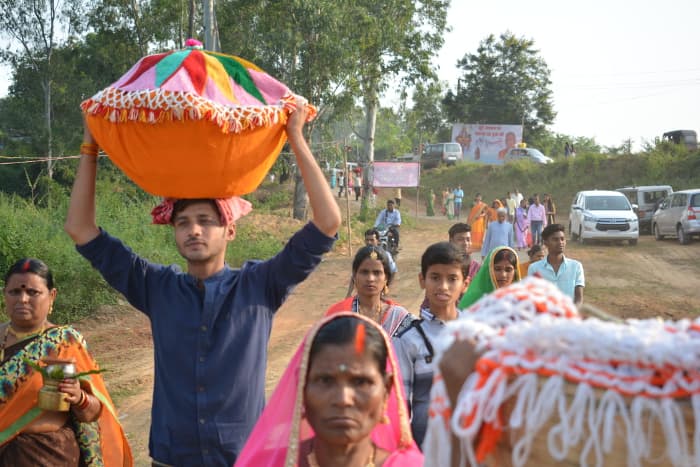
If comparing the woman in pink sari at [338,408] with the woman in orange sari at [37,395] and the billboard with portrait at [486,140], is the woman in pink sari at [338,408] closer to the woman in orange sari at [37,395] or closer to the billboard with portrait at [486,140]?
the woman in orange sari at [37,395]

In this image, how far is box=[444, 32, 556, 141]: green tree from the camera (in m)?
53.8

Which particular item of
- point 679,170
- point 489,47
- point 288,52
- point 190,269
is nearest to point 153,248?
point 288,52

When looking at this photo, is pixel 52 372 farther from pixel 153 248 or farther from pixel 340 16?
pixel 340 16

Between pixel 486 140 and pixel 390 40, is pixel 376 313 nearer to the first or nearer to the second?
pixel 390 40

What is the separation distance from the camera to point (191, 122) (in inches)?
104

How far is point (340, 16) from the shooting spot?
74.7 ft

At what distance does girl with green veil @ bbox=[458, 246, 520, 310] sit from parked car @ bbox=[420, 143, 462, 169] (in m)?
40.3

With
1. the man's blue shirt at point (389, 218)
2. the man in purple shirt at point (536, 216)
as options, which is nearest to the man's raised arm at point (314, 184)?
the man's blue shirt at point (389, 218)

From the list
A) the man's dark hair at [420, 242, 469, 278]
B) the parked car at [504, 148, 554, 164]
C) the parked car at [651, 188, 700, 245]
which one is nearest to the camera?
the man's dark hair at [420, 242, 469, 278]

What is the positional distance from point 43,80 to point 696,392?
2927 cm

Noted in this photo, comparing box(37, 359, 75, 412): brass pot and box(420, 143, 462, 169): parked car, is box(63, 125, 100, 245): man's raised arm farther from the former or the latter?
box(420, 143, 462, 169): parked car

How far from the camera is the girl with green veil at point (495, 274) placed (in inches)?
233

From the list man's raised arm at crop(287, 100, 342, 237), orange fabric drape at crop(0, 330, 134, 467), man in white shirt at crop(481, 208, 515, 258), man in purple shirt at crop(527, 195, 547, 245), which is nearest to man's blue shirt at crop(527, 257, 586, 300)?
orange fabric drape at crop(0, 330, 134, 467)

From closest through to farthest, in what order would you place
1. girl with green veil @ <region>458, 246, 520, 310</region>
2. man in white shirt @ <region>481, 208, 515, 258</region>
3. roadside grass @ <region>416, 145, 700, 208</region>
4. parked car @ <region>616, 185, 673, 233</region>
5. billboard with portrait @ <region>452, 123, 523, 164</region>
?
1. girl with green veil @ <region>458, 246, 520, 310</region>
2. man in white shirt @ <region>481, 208, 515, 258</region>
3. parked car @ <region>616, 185, 673, 233</region>
4. roadside grass @ <region>416, 145, 700, 208</region>
5. billboard with portrait @ <region>452, 123, 523, 164</region>
